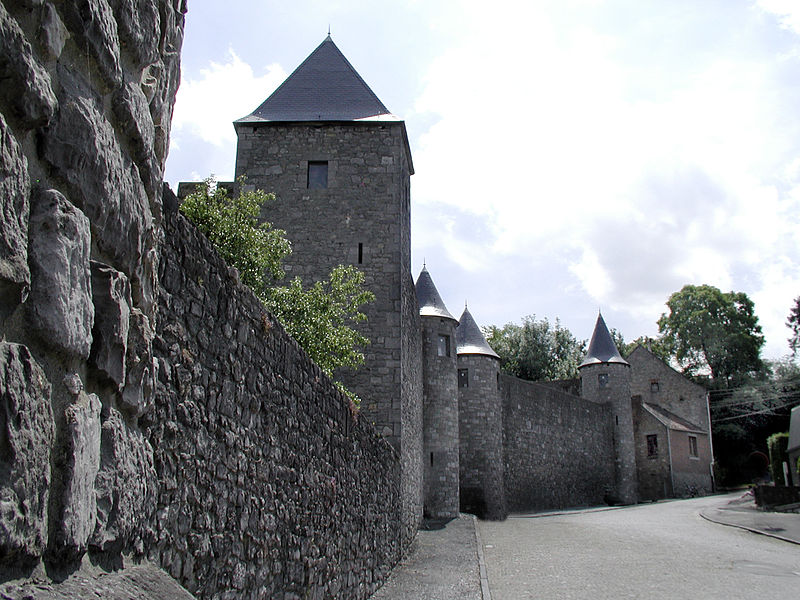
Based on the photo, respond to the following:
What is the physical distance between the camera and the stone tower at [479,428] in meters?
23.8

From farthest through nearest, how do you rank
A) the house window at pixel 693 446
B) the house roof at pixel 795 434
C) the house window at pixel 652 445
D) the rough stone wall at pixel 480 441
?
the house window at pixel 693 446
the house window at pixel 652 445
the house roof at pixel 795 434
the rough stone wall at pixel 480 441

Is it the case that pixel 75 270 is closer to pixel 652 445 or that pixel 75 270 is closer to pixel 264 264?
pixel 264 264

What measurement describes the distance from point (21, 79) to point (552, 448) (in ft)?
103

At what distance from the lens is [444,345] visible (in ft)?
72.5

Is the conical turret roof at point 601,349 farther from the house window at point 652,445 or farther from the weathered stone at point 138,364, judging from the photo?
the weathered stone at point 138,364

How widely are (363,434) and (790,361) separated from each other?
5397 cm

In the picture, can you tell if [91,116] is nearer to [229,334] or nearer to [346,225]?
[229,334]

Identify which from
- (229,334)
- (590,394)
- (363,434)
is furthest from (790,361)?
(229,334)

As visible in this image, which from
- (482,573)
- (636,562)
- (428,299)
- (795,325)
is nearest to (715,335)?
(795,325)

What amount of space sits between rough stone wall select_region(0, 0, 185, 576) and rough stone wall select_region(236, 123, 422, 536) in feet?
40.0

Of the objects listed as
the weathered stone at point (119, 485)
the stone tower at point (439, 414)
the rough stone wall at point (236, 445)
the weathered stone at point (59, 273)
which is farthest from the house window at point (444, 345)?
the weathered stone at point (59, 273)

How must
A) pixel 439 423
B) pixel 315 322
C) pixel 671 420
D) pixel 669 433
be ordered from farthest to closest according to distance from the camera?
pixel 671 420, pixel 669 433, pixel 439 423, pixel 315 322

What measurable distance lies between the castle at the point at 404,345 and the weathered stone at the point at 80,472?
10.4 meters

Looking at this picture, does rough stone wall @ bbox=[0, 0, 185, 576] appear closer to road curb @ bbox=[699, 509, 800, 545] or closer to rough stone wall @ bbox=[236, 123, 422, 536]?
rough stone wall @ bbox=[236, 123, 422, 536]
